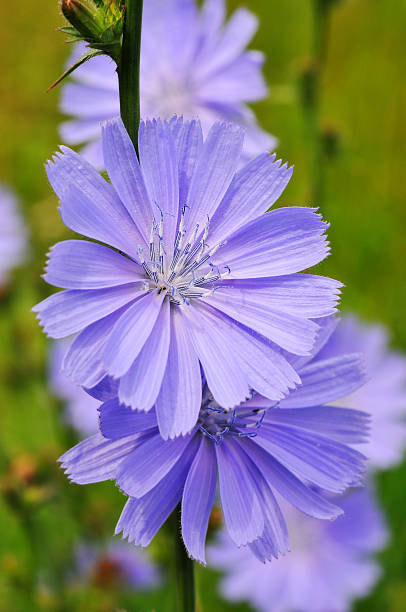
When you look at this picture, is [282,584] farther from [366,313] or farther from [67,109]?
[67,109]

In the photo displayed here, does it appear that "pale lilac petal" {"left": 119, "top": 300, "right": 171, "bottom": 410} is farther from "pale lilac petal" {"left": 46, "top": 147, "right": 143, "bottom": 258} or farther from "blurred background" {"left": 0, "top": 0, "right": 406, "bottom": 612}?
"blurred background" {"left": 0, "top": 0, "right": 406, "bottom": 612}

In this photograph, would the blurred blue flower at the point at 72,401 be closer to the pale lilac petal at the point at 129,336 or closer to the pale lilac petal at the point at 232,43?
the pale lilac petal at the point at 232,43

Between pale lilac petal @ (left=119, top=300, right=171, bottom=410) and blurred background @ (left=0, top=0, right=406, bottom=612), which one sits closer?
pale lilac petal @ (left=119, top=300, right=171, bottom=410)

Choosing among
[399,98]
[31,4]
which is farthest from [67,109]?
[31,4]

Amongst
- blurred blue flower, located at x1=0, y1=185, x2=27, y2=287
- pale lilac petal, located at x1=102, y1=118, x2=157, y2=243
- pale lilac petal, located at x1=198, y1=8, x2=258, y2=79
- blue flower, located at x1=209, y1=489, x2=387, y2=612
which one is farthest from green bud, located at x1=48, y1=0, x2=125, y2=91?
blurred blue flower, located at x1=0, y1=185, x2=27, y2=287

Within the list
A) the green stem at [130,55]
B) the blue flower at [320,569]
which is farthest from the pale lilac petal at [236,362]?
the blue flower at [320,569]

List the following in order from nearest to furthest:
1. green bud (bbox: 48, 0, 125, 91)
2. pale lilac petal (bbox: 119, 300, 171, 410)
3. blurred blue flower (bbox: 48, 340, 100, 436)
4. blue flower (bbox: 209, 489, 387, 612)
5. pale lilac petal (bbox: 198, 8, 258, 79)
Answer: pale lilac petal (bbox: 119, 300, 171, 410), green bud (bbox: 48, 0, 125, 91), pale lilac petal (bbox: 198, 8, 258, 79), blue flower (bbox: 209, 489, 387, 612), blurred blue flower (bbox: 48, 340, 100, 436)
